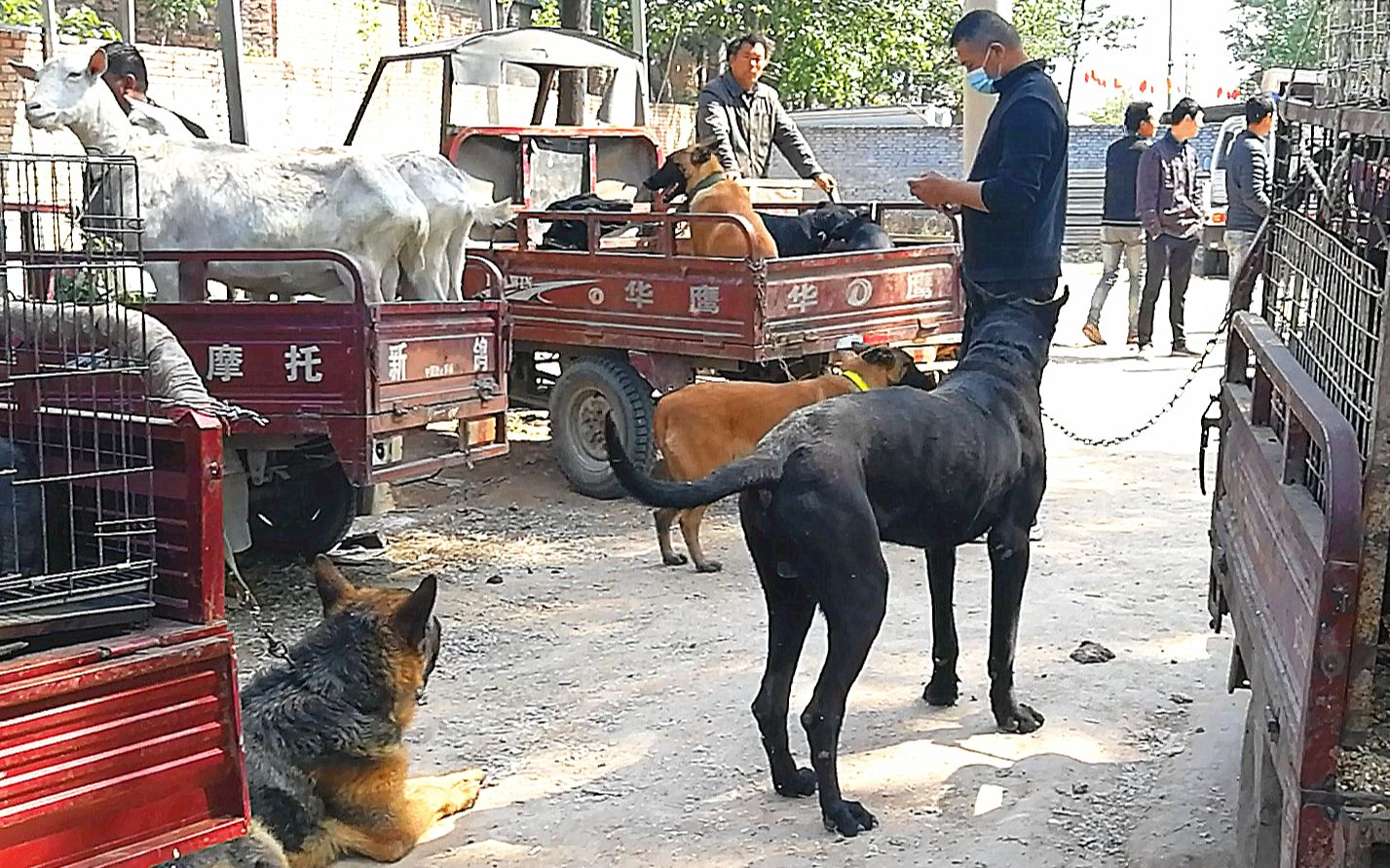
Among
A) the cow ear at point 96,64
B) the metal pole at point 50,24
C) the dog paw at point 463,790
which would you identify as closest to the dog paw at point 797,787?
the dog paw at point 463,790

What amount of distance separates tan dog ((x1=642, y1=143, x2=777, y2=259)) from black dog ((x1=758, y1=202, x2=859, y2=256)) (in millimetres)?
268

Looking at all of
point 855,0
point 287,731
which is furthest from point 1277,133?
point 855,0

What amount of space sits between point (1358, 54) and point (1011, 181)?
7.11ft

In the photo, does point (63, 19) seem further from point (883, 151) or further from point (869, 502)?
point (869, 502)

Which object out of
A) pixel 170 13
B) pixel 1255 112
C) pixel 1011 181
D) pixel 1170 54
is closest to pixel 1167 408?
pixel 1011 181

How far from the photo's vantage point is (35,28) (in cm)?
1407

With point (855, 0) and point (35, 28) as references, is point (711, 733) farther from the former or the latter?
point (855, 0)

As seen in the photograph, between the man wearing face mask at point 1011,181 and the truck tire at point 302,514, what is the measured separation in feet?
9.81

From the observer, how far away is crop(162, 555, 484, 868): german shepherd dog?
12.4 feet

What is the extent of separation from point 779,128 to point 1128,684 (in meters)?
5.40

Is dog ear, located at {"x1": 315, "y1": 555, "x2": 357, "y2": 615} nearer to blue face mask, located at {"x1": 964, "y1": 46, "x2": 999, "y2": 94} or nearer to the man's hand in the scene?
the man's hand

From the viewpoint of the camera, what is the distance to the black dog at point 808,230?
8742mm

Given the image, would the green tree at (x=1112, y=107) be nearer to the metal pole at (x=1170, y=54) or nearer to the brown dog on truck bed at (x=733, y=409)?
the metal pole at (x=1170, y=54)

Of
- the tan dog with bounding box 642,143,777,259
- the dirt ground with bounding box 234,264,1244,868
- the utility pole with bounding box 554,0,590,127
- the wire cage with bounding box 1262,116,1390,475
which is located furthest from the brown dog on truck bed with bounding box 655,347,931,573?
the utility pole with bounding box 554,0,590,127
